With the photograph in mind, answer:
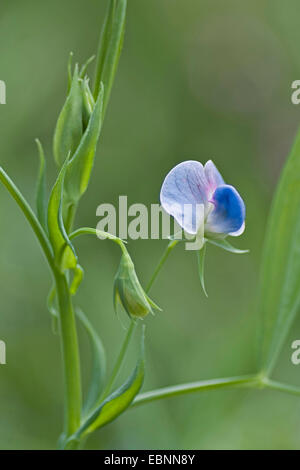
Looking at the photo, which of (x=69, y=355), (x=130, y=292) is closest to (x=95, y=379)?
(x=69, y=355)

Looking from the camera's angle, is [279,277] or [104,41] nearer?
[104,41]

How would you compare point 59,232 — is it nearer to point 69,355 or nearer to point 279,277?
point 69,355

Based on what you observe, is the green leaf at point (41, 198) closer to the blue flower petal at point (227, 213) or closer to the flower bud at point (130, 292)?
the flower bud at point (130, 292)

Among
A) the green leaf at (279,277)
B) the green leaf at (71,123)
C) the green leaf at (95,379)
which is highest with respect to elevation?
the green leaf at (71,123)

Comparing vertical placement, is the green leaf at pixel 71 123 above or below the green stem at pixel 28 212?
above

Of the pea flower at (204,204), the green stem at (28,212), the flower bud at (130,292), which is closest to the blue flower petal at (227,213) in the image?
the pea flower at (204,204)

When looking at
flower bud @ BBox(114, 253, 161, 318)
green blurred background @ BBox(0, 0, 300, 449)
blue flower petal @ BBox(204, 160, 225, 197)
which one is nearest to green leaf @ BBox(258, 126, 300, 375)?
blue flower petal @ BBox(204, 160, 225, 197)
